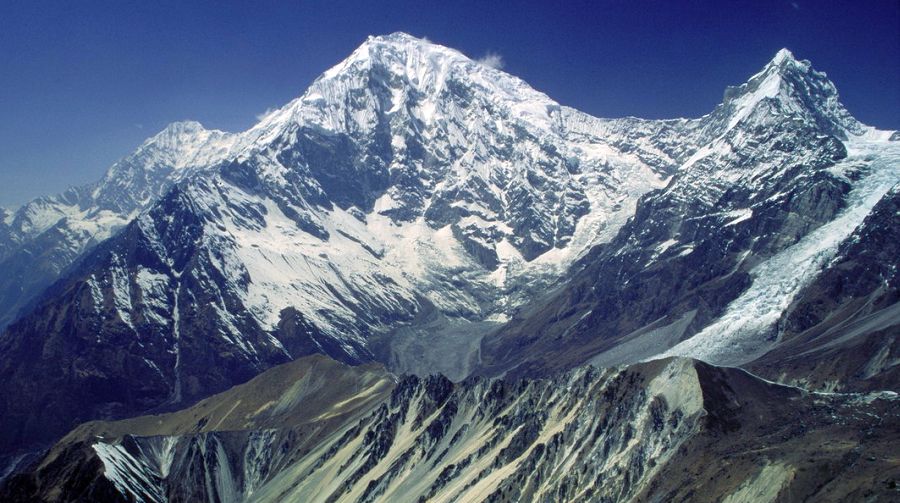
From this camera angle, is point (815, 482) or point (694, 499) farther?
point (694, 499)

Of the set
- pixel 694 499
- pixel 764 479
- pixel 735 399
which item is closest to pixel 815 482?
pixel 764 479

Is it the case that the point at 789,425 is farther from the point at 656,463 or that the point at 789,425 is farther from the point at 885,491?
the point at 885,491

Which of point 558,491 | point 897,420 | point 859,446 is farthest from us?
point 558,491

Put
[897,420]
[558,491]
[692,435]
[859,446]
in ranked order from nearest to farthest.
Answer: [859,446] < [897,420] < [692,435] < [558,491]

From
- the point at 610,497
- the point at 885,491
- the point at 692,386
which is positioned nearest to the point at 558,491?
the point at 610,497

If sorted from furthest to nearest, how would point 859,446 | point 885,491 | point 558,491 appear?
1. point 558,491
2. point 859,446
3. point 885,491

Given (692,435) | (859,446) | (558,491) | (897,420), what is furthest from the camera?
(558,491)

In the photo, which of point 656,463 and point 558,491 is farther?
point 558,491

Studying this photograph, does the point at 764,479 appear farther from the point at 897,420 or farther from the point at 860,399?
the point at 860,399

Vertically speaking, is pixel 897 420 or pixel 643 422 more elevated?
pixel 643 422
